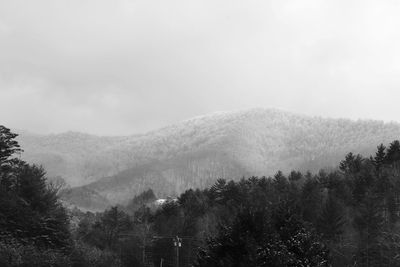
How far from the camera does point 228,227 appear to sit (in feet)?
78.6

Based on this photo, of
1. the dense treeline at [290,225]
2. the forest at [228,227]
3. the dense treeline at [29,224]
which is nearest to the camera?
the dense treeline at [290,225]

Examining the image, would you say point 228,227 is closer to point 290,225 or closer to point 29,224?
point 290,225

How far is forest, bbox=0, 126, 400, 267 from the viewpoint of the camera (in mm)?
23438

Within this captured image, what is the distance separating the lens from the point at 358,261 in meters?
59.3

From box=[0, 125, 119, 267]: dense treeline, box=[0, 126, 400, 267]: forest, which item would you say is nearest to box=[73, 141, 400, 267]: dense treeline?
box=[0, 126, 400, 267]: forest

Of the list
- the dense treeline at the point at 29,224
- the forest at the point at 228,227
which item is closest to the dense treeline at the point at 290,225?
the forest at the point at 228,227

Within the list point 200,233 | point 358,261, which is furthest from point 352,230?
point 200,233

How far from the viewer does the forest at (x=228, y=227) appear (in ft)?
76.9

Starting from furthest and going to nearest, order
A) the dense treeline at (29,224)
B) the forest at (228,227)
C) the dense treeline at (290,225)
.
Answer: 1. the dense treeline at (29,224)
2. the forest at (228,227)
3. the dense treeline at (290,225)

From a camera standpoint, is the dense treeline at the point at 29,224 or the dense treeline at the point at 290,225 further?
the dense treeline at the point at 29,224

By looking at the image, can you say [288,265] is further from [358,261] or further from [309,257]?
[358,261]

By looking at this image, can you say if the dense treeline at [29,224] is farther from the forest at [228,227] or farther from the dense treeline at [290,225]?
the dense treeline at [290,225]

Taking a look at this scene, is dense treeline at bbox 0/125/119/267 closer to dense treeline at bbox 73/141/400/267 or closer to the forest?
the forest

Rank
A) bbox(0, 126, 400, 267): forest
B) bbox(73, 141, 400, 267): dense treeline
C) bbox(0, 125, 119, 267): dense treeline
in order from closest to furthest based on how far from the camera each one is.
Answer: bbox(73, 141, 400, 267): dense treeline → bbox(0, 126, 400, 267): forest → bbox(0, 125, 119, 267): dense treeline
